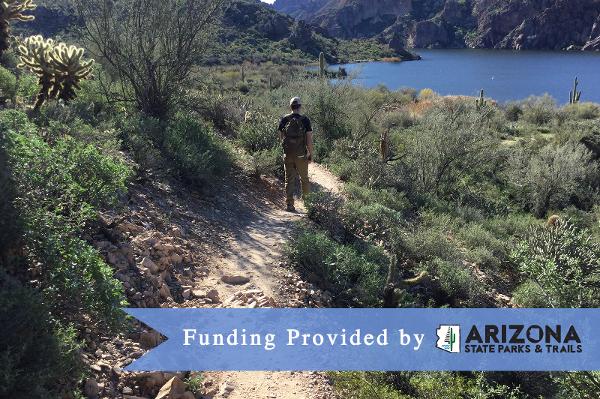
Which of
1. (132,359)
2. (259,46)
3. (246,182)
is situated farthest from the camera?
(259,46)

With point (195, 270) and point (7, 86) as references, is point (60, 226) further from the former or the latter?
point (7, 86)

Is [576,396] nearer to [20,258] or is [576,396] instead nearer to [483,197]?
[20,258]

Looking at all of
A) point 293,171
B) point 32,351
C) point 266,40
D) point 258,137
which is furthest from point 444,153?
point 266,40

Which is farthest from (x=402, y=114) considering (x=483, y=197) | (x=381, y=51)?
(x=381, y=51)

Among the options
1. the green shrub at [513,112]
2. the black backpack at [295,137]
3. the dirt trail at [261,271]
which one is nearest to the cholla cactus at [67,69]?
the dirt trail at [261,271]

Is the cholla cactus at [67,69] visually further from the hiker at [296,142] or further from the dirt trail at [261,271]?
the hiker at [296,142]

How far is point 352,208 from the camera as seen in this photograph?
802cm

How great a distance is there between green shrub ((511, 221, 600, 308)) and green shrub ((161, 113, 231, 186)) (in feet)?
16.3

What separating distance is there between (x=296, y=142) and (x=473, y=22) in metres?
128

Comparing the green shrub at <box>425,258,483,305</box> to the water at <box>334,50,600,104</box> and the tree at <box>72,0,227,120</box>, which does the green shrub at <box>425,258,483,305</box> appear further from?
the water at <box>334,50,600,104</box>

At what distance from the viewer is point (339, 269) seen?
600 cm

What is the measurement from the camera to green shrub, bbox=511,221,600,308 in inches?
233

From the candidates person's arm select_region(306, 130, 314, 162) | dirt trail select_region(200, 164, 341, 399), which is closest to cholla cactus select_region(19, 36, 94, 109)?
dirt trail select_region(200, 164, 341, 399)

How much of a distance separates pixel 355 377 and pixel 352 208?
3.93 meters
